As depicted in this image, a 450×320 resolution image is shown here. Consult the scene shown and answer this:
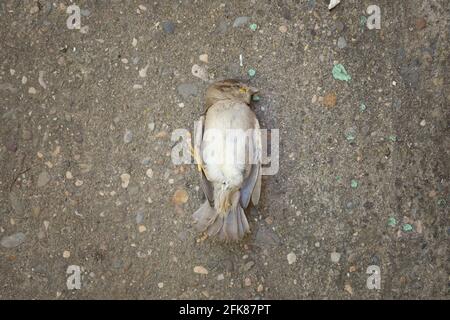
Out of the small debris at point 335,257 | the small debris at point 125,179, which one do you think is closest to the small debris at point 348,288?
the small debris at point 335,257

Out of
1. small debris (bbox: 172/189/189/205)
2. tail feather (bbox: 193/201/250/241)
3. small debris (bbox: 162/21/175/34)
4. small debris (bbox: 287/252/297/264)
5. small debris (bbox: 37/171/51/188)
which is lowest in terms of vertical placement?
small debris (bbox: 287/252/297/264)

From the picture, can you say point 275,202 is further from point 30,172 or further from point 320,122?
point 30,172

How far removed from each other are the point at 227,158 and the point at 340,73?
0.91m

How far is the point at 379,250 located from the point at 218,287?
3.31ft

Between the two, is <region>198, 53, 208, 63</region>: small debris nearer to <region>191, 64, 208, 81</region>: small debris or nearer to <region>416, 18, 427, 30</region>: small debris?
<region>191, 64, 208, 81</region>: small debris

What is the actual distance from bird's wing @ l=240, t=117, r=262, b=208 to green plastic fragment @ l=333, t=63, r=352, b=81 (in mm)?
602

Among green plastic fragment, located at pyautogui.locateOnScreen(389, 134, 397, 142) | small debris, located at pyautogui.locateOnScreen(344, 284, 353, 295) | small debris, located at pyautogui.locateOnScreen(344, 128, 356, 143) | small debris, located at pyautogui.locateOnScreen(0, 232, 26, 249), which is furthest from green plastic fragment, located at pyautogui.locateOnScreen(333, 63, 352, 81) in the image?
small debris, located at pyautogui.locateOnScreen(0, 232, 26, 249)

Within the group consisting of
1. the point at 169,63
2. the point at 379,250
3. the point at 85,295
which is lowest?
the point at 85,295

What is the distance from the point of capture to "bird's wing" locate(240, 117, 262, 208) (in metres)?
3.43

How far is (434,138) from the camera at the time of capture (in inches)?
141

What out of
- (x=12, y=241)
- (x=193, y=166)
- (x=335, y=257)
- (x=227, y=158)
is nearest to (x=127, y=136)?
(x=193, y=166)

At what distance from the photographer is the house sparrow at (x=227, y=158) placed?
3.37 metres

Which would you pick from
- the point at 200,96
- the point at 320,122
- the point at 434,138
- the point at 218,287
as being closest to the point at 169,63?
the point at 200,96

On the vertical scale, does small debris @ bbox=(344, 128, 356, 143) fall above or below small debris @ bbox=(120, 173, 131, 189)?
above
